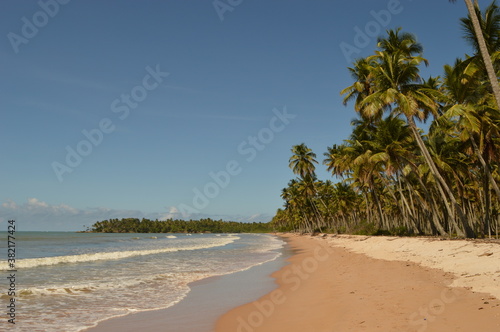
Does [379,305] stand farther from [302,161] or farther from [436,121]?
[302,161]

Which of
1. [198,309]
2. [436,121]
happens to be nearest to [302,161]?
[436,121]

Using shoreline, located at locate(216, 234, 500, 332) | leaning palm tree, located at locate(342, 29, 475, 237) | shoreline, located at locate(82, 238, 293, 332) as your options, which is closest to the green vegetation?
leaning palm tree, located at locate(342, 29, 475, 237)

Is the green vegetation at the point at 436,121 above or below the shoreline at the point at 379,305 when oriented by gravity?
above

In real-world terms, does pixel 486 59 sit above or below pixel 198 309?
above

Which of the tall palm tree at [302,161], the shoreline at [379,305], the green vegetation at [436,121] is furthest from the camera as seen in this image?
the tall palm tree at [302,161]

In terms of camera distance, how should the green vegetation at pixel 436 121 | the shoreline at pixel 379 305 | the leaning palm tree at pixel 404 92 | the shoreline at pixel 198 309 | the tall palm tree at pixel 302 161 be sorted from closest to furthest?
the shoreline at pixel 379 305, the shoreline at pixel 198 309, the green vegetation at pixel 436 121, the leaning palm tree at pixel 404 92, the tall palm tree at pixel 302 161

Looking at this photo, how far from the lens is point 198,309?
889cm

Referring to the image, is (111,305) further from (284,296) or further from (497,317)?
(497,317)

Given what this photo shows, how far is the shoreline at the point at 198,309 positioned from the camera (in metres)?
7.20

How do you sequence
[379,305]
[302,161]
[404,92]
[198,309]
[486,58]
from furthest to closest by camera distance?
[302,161] < [404,92] < [486,58] < [198,309] < [379,305]

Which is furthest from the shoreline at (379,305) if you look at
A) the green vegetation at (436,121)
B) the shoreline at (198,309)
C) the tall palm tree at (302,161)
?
the tall palm tree at (302,161)

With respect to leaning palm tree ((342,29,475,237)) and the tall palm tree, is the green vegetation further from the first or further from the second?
the tall palm tree

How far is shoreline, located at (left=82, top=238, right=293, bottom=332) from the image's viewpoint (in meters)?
7.20

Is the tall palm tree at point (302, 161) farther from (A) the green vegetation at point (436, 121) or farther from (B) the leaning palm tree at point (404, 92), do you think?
(B) the leaning palm tree at point (404, 92)
